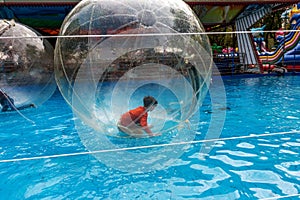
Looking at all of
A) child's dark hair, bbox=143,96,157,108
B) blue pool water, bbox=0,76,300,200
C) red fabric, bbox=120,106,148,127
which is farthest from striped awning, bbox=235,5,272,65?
red fabric, bbox=120,106,148,127

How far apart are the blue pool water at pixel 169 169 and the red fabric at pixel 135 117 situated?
0.54 m

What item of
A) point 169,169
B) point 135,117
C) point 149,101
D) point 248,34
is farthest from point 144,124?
point 248,34

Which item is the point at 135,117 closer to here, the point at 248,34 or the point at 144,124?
the point at 144,124

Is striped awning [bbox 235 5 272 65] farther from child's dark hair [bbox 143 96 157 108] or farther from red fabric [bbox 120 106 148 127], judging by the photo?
red fabric [bbox 120 106 148 127]

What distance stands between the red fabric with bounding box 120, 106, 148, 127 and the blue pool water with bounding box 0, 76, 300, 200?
0.54 meters

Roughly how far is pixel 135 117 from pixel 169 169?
0.71 meters

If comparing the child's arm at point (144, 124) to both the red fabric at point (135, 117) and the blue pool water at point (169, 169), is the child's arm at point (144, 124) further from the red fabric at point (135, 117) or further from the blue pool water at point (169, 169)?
Answer: the blue pool water at point (169, 169)

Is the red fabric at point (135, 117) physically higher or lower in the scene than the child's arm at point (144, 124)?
higher

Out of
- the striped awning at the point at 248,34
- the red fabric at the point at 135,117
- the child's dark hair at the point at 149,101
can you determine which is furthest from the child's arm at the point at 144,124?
the striped awning at the point at 248,34

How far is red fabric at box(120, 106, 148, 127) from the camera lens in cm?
336

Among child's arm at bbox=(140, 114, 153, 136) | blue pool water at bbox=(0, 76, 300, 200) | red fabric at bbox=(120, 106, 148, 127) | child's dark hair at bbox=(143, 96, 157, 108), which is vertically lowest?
blue pool water at bbox=(0, 76, 300, 200)

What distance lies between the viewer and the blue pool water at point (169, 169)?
2.85 meters

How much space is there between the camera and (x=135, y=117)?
11.2 ft

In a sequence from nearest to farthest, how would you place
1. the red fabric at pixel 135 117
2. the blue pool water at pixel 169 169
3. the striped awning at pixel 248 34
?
the blue pool water at pixel 169 169 → the red fabric at pixel 135 117 → the striped awning at pixel 248 34
